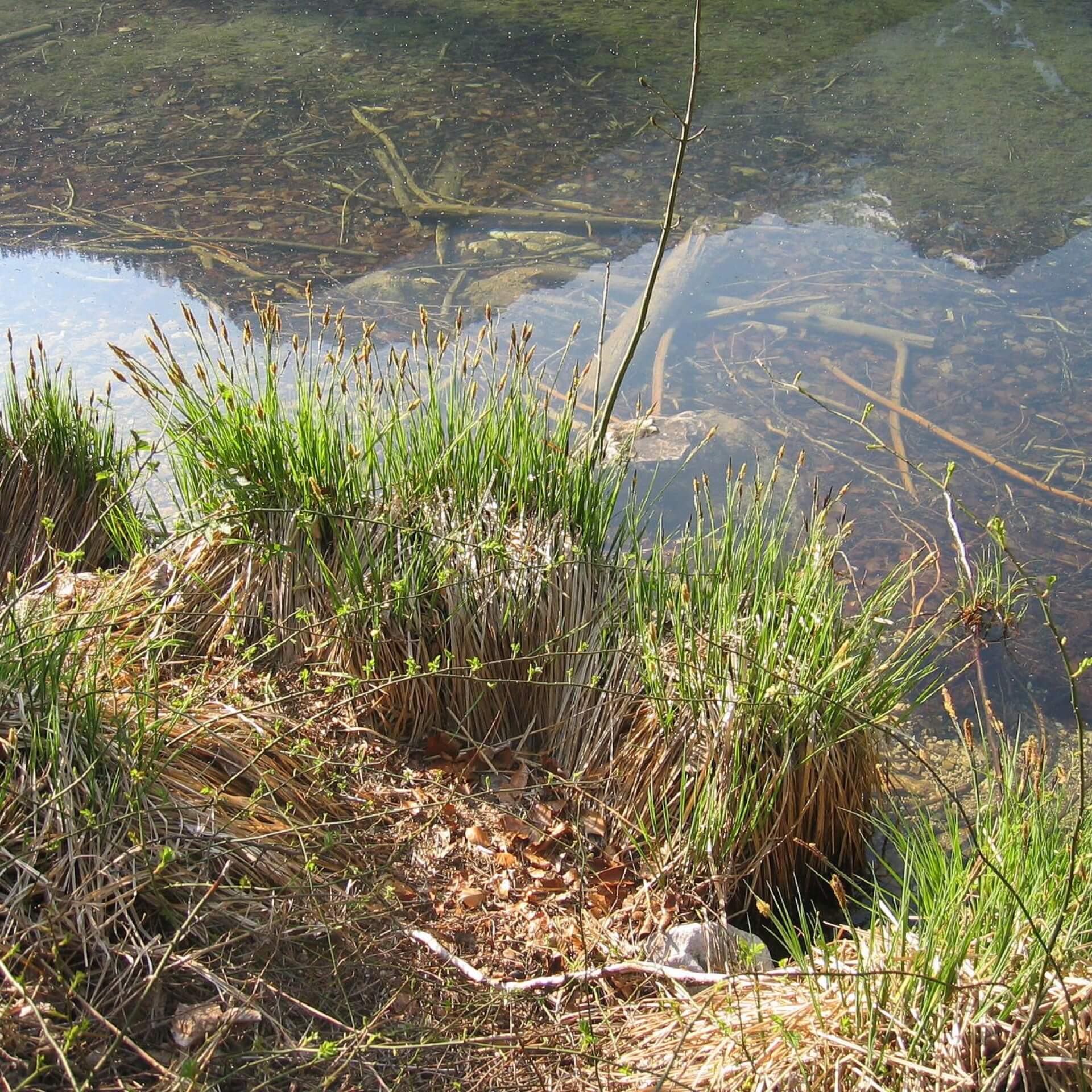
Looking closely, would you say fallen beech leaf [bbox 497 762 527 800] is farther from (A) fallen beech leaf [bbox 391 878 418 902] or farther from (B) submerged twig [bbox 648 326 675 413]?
(B) submerged twig [bbox 648 326 675 413]

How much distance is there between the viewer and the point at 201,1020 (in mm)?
1824

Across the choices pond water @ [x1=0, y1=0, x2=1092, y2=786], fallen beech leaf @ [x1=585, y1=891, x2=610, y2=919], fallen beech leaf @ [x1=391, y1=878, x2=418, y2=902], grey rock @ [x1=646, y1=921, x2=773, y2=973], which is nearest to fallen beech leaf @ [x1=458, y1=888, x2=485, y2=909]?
fallen beech leaf @ [x1=391, y1=878, x2=418, y2=902]

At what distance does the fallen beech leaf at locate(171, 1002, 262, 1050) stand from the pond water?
2.43m

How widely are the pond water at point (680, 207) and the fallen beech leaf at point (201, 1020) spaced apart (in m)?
2.43

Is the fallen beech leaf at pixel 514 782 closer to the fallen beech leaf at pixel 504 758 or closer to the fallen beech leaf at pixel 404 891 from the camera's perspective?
the fallen beech leaf at pixel 504 758

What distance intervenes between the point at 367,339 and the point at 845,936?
6.36ft

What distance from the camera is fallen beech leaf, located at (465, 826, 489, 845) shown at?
262 centimetres

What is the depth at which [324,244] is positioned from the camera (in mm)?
5797

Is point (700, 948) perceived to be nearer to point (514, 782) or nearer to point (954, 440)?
point (514, 782)

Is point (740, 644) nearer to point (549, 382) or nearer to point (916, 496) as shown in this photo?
point (916, 496)

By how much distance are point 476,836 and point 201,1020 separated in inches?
35.8

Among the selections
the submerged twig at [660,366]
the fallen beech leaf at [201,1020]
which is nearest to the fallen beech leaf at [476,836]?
the fallen beech leaf at [201,1020]

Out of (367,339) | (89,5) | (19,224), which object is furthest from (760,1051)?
(89,5)

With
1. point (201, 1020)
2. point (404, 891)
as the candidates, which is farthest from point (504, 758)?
point (201, 1020)
